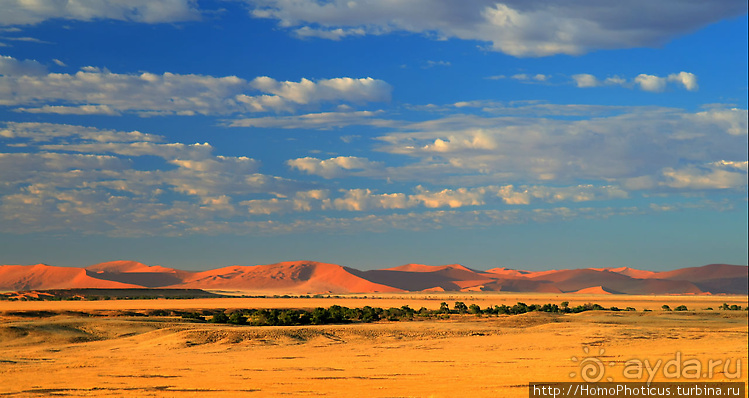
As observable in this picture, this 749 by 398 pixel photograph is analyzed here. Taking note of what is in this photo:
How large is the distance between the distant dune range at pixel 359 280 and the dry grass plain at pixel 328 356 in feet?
398

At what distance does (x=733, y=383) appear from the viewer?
53.2 feet

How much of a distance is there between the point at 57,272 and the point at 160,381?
169 meters

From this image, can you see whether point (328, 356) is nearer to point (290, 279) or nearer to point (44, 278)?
point (290, 279)

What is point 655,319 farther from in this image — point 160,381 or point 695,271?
point 695,271

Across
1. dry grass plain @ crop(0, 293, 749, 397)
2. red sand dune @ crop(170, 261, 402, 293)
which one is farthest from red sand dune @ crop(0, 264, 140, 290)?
dry grass plain @ crop(0, 293, 749, 397)

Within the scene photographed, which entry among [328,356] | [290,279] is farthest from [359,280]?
[328,356]

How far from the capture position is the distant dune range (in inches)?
6181

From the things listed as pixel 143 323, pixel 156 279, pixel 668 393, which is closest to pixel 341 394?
pixel 668 393

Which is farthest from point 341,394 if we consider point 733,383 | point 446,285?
point 446,285

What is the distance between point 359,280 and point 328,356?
142 metres

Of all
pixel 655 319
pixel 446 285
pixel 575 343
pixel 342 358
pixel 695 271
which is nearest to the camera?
pixel 342 358

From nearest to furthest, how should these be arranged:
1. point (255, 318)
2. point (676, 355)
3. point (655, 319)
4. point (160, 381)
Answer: point (160, 381)
point (676, 355)
point (255, 318)
point (655, 319)

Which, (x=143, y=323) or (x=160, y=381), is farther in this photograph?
(x=143, y=323)

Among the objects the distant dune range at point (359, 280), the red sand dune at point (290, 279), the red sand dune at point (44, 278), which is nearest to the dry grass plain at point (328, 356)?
the distant dune range at point (359, 280)
